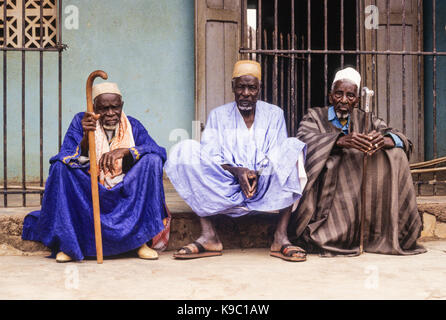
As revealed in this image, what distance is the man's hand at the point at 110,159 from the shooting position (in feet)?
12.3

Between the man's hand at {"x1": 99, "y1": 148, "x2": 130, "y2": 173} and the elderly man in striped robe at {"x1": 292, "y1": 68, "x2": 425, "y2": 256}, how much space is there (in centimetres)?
134

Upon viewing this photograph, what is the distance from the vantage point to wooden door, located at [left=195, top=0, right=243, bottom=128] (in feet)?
19.9

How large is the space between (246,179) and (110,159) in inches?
36.6

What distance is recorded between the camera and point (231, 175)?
3.94 m

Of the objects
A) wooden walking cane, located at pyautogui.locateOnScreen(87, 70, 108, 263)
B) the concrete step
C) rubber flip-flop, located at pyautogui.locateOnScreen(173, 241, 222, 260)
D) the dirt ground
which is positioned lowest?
the dirt ground

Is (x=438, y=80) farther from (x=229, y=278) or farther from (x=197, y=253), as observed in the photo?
(x=229, y=278)

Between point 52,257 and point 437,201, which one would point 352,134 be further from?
point 52,257

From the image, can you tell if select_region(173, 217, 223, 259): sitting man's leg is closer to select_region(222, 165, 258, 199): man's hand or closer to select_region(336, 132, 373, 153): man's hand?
select_region(222, 165, 258, 199): man's hand

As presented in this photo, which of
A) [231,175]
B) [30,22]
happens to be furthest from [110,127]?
[30,22]

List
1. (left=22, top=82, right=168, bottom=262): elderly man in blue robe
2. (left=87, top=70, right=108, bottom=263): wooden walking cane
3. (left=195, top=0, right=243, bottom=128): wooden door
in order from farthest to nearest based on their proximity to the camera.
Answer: (left=195, top=0, right=243, bottom=128): wooden door < (left=22, top=82, right=168, bottom=262): elderly man in blue robe < (left=87, top=70, right=108, bottom=263): wooden walking cane

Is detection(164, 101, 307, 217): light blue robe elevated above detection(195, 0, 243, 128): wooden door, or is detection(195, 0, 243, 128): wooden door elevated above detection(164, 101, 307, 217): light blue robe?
detection(195, 0, 243, 128): wooden door

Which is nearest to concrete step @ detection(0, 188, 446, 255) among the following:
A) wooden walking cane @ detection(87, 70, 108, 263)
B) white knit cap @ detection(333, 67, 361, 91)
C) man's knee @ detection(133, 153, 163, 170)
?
man's knee @ detection(133, 153, 163, 170)

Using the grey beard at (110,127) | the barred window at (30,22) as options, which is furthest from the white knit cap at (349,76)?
the barred window at (30,22)

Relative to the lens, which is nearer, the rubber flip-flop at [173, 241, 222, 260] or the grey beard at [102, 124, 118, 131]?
the rubber flip-flop at [173, 241, 222, 260]
